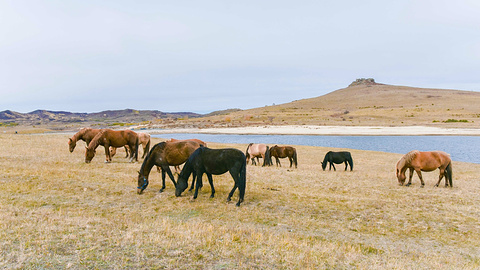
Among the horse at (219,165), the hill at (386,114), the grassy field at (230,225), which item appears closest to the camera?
the grassy field at (230,225)

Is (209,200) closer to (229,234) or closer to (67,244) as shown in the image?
(229,234)

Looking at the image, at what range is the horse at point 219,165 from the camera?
9.02 meters

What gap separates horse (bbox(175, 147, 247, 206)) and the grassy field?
0.66 meters

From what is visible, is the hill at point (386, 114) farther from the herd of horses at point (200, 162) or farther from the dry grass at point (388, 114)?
the herd of horses at point (200, 162)

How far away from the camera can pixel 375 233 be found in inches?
282

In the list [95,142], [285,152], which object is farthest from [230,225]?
[285,152]

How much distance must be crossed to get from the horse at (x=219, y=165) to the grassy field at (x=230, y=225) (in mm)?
662

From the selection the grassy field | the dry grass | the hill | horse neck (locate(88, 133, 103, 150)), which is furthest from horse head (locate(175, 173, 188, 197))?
the dry grass

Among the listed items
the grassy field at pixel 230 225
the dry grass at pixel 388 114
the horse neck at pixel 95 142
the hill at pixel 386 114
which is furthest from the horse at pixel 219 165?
the dry grass at pixel 388 114

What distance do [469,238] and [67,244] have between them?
9802mm

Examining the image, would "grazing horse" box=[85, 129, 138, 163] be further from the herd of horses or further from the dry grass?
the dry grass

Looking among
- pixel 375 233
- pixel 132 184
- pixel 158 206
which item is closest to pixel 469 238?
pixel 375 233

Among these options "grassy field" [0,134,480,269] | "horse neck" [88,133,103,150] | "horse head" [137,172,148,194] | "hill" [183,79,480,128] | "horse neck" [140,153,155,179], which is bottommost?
"grassy field" [0,134,480,269]

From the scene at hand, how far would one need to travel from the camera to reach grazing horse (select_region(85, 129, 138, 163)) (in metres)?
15.9
